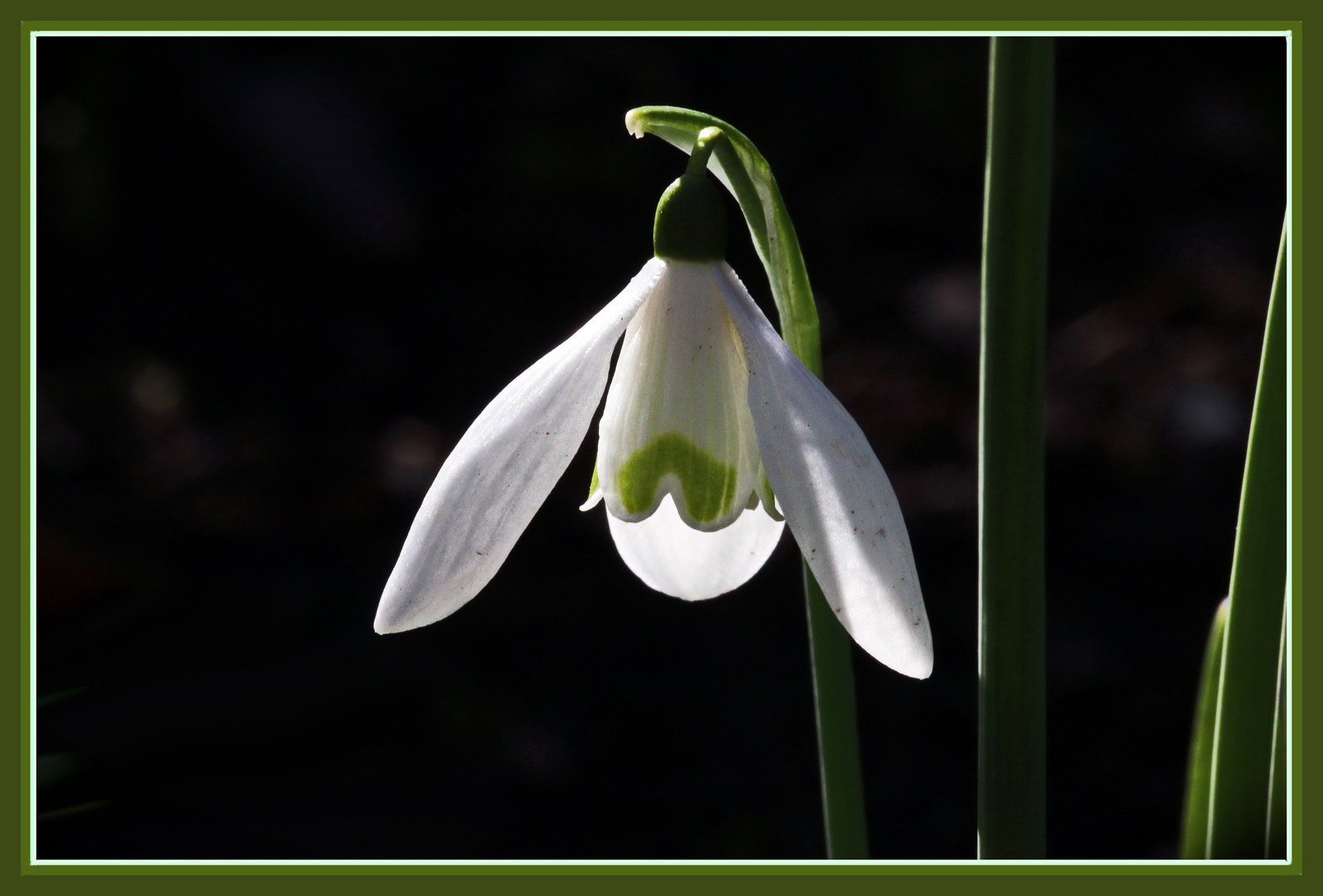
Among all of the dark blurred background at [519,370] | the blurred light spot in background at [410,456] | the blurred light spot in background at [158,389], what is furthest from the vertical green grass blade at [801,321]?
the blurred light spot in background at [158,389]

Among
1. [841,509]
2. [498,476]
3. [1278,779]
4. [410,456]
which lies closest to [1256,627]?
[1278,779]

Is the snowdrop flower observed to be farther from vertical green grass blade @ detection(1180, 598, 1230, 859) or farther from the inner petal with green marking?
vertical green grass blade @ detection(1180, 598, 1230, 859)

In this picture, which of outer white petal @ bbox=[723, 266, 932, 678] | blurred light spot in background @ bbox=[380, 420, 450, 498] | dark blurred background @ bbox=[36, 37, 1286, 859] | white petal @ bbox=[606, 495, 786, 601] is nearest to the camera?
outer white petal @ bbox=[723, 266, 932, 678]

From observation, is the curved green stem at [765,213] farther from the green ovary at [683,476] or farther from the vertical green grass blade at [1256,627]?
the vertical green grass blade at [1256,627]

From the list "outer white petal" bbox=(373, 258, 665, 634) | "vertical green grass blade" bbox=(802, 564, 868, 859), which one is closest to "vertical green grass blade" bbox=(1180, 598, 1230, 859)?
"vertical green grass blade" bbox=(802, 564, 868, 859)

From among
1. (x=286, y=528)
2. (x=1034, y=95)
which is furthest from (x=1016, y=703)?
(x=286, y=528)
